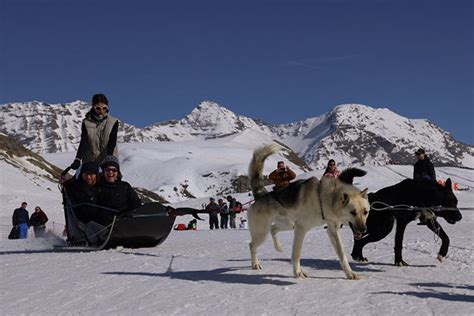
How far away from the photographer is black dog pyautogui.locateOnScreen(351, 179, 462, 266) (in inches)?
266

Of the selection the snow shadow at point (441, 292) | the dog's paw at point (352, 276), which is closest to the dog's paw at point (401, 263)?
the snow shadow at point (441, 292)

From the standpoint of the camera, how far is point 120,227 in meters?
8.27

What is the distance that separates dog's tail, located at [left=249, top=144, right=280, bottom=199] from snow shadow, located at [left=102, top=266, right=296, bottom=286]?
1.00 m

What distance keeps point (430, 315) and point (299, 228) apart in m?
1.83

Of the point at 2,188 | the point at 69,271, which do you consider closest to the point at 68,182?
the point at 69,271

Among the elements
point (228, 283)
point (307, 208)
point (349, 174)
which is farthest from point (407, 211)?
point (228, 283)

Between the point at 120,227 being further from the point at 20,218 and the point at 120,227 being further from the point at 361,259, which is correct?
the point at 20,218

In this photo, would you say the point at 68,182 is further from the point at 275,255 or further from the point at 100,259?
the point at 275,255

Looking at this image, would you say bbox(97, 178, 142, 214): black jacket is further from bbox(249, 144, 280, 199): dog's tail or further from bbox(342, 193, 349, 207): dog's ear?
bbox(342, 193, 349, 207): dog's ear

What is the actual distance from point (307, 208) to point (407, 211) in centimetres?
190

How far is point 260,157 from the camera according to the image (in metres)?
6.29

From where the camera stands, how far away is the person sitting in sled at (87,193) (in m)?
8.54

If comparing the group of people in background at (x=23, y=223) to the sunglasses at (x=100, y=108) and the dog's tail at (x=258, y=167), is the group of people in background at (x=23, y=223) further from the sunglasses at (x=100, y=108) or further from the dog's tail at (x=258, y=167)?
the dog's tail at (x=258, y=167)

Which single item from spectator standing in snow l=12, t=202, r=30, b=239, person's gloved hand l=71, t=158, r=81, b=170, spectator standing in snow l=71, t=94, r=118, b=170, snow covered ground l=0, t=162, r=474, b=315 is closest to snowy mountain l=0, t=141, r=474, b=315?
snow covered ground l=0, t=162, r=474, b=315
